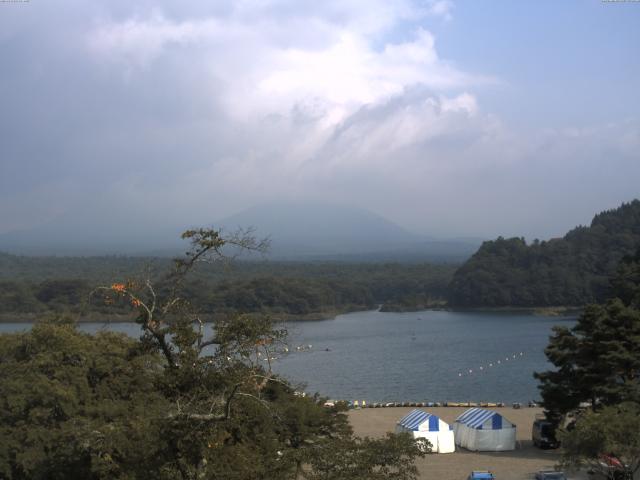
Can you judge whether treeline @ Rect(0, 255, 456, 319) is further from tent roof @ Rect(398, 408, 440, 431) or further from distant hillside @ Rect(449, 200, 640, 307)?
tent roof @ Rect(398, 408, 440, 431)

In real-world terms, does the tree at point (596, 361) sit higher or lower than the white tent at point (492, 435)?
higher

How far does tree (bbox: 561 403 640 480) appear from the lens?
8.60m

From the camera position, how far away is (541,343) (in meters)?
37.4

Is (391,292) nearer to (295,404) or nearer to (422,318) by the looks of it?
(422,318)

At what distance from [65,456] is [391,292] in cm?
5966

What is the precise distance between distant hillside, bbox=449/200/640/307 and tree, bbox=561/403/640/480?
46623mm

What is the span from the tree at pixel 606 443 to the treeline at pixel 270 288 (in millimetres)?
26754

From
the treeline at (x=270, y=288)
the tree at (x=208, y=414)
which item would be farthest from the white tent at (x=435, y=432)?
the treeline at (x=270, y=288)

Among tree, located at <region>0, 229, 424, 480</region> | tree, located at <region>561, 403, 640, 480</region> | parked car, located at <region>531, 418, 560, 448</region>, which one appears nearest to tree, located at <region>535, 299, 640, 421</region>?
parked car, located at <region>531, 418, 560, 448</region>

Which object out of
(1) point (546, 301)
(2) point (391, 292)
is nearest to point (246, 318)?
(1) point (546, 301)

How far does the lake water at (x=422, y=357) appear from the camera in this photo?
2430 centimetres

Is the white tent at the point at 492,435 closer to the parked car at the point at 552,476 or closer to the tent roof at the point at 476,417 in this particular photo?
the tent roof at the point at 476,417

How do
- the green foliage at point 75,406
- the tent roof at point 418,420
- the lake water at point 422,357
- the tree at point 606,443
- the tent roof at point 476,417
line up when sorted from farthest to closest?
the lake water at point 422,357 < the tent roof at point 476,417 < the tent roof at point 418,420 < the tree at point 606,443 < the green foliage at point 75,406

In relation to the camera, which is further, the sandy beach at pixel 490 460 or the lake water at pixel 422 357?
the lake water at pixel 422 357
